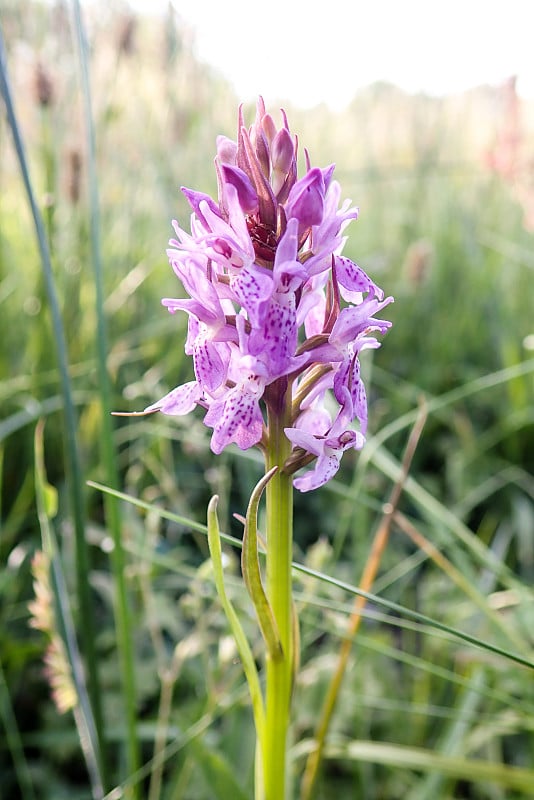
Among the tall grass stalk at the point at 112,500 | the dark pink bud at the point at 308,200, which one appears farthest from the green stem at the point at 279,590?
the tall grass stalk at the point at 112,500

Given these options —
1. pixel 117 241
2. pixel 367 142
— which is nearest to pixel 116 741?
pixel 117 241

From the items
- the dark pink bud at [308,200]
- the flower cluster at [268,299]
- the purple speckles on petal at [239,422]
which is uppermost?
the dark pink bud at [308,200]

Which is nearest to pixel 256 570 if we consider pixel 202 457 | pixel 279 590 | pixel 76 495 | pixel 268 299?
pixel 279 590

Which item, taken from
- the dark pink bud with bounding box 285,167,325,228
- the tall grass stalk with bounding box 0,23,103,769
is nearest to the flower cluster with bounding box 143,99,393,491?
the dark pink bud with bounding box 285,167,325,228

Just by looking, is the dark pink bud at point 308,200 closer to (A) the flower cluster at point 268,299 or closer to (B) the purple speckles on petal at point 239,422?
(A) the flower cluster at point 268,299

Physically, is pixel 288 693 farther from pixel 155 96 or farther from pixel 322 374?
pixel 155 96

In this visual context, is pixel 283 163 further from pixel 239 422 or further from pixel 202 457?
pixel 202 457

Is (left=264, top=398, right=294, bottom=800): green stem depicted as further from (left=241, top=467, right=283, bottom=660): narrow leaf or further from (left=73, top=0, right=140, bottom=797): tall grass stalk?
(left=73, top=0, right=140, bottom=797): tall grass stalk

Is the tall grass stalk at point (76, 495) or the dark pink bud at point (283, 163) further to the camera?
the tall grass stalk at point (76, 495)
